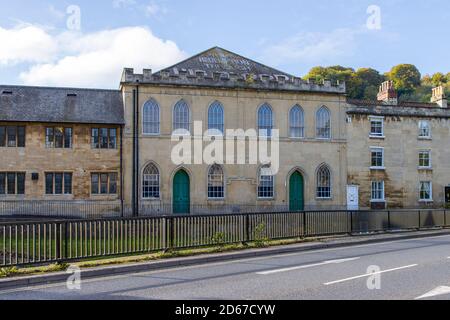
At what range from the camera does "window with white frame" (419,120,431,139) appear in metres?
38.4

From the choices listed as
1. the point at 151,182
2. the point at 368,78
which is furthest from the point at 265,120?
the point at 368,78

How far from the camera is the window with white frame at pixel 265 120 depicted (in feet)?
112

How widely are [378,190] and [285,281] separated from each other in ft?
94.6

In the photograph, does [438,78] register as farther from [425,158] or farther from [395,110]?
[395,110]

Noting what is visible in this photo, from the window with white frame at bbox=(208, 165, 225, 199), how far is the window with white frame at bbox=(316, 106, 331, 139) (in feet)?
26.0

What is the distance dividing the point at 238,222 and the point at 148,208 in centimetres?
1743

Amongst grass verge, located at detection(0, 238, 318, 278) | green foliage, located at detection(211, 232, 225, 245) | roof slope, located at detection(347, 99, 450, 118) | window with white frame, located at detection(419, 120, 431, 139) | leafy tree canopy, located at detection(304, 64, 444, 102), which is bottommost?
grass verge, located at detection(0, 238, 318, 278)

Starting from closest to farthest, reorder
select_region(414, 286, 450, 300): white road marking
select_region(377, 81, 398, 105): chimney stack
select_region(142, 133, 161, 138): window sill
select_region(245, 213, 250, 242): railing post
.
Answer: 1. select_region(414, 286, 450, 300): white road marking
2. select_region(245, 213, 250, 242): railing post
3. select_region(142, 133, 161, 138): window sill
4. select_region(377, 81, 398, 105): chimney stack

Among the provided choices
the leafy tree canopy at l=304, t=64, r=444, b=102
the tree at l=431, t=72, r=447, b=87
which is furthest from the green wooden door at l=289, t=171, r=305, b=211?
the tree at l=431, t=72, r=447, b=87

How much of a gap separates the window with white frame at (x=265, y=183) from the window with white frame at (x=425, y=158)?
12.9m

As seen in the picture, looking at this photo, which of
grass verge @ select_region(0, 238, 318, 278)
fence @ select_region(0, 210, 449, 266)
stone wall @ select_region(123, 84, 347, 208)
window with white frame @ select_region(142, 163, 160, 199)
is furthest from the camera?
stone wall @ select_region(123, 84, 347, 208)

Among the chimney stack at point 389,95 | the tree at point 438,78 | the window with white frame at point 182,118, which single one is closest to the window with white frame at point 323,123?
the chimney stack at point 389,95

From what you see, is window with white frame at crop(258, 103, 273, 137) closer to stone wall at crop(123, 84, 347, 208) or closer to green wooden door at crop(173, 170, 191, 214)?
stone wall at crop(123, 84, 347, 208)

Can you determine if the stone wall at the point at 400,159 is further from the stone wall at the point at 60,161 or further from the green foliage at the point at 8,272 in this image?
the green foliage at the point at 8,272
